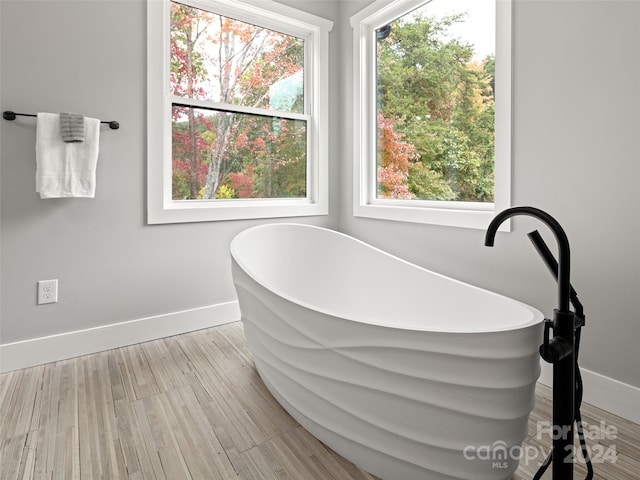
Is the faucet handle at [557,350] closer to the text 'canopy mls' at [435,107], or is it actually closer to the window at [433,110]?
the window at [433,110]

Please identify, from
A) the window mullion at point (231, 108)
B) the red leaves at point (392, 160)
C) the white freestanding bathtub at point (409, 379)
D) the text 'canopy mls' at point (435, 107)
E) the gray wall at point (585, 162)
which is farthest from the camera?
the red leaves at point (392, 160)

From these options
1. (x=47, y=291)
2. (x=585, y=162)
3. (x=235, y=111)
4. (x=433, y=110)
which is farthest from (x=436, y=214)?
(x=47, y=291)

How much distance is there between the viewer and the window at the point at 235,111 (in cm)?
233

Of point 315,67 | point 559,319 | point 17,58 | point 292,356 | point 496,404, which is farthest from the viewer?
point 315,67

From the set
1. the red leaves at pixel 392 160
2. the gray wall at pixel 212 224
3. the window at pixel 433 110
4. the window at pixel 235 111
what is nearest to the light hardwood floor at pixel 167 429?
the gray wall at pixel 212 224

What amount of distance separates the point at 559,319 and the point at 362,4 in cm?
272

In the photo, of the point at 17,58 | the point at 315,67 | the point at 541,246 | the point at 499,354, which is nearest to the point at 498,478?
the point at 499,354

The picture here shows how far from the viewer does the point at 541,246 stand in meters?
0.93

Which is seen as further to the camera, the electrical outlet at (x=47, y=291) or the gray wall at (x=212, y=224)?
the electrical outlet at (x=47, y=291)

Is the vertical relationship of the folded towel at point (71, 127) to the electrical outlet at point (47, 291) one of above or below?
above

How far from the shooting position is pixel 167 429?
1.44 metres

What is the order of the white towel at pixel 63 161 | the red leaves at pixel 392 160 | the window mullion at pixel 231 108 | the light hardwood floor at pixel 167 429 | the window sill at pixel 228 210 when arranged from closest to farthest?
the light hardwood floor at pixel 167 429
the white towel at pixel 63 161
the window sill at pixel 228 210
the window mullion at pixel 231 108
the red leaves at pixel 392 160

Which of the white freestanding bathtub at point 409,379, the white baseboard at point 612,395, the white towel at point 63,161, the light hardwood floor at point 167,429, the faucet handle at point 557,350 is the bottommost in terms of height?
the light hardwood floor at point 167,429

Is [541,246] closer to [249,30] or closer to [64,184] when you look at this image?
[64,184]
